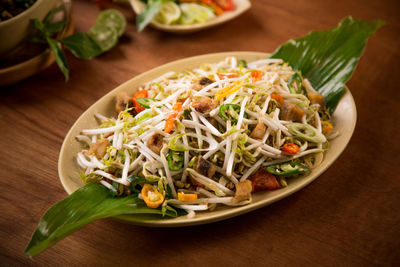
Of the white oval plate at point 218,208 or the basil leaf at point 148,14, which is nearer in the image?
the white oval plate at point 218,208

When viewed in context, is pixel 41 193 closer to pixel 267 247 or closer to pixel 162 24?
pixel 267 247

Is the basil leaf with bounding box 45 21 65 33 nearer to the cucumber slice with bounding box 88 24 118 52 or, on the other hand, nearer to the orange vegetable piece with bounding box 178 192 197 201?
the cucumber slice with bounding box 88 24 118 52

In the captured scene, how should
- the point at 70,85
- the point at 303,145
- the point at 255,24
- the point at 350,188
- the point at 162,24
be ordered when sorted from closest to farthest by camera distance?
the point at 303,145
the point at 350,188
the point at 70,85
the point at 162,24
the point at 255,24

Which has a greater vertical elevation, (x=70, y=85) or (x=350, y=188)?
(x=350, y=188)

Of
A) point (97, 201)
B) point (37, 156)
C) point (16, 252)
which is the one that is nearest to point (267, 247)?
point (97, 201)

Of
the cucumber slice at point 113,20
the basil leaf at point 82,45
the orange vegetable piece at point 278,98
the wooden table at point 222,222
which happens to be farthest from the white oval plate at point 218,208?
the cucumber slice at point 113,20

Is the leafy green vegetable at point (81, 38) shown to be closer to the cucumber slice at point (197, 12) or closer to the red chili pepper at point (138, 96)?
the cucumber slice at point (197, 12)

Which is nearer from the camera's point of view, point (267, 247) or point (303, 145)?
point (267, 247)
